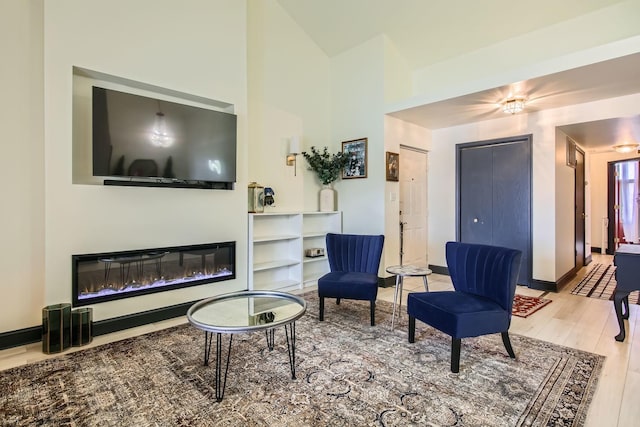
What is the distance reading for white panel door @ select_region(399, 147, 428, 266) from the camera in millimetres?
5211

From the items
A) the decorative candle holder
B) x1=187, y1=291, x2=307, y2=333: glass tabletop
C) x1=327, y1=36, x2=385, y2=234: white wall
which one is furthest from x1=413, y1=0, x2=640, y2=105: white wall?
the decorative candle holder

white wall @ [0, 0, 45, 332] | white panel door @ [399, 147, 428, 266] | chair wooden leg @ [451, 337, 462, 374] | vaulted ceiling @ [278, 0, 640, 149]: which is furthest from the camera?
white panel door @ [399, 147, 428, 266]

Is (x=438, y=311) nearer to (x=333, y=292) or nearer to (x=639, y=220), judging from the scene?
(x=333, y=292)

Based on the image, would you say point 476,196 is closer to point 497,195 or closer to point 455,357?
point 497,195

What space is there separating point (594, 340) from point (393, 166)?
2981 millimetres

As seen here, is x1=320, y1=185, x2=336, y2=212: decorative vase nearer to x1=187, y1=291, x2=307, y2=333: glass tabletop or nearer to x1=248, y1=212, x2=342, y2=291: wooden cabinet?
x1=248, y1=212, x2=342, y2=291: wooden cabinet

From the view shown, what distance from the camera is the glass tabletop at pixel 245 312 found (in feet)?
6.48

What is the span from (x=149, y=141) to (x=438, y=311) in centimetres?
302

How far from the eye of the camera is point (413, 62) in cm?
513

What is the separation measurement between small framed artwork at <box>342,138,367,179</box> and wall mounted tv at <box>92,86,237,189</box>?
197cm

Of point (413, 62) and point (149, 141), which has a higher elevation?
point (413, 62)

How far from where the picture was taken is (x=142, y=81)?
3.15 m

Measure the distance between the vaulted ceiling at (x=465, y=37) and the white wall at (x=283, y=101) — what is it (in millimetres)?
311

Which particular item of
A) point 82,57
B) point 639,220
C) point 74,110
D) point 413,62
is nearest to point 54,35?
point 82,57
